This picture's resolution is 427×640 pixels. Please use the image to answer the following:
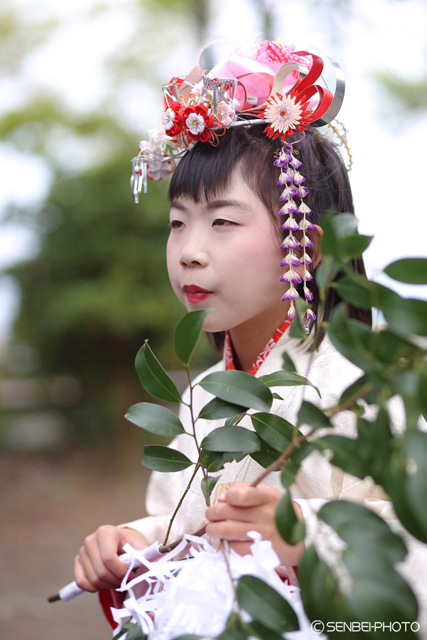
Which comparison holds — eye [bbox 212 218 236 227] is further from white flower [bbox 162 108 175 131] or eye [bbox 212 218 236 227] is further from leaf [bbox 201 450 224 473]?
leaf [bbox 201 450 224 473]

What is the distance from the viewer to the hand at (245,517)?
2.29 feet

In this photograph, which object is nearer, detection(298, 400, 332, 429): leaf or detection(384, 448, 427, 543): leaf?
detection(384, 448, 427, 543): leaf

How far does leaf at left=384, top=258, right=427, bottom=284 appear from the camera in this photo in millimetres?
514

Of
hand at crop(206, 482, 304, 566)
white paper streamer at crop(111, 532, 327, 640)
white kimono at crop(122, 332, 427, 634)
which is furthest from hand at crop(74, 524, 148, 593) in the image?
hand at crop(206, 482, 304, 566)

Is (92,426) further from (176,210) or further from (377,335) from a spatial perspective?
(377,335)

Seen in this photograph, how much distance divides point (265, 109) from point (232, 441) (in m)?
0.70

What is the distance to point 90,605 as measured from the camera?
2789mm

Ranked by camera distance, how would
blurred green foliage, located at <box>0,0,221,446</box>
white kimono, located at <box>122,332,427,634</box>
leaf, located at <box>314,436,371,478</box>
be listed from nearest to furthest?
leaf, located at <box>314,436,371,478</box> < white kimono, located at <box>122,332,427,634</box> < blurred green foliage, located at <box>0,0,221,446</box>

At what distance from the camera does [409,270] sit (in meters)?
0.52

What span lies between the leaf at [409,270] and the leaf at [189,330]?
241mm

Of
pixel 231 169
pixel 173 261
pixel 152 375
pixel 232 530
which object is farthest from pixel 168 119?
pixel 232 530

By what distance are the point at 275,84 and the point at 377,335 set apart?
30.2 inches

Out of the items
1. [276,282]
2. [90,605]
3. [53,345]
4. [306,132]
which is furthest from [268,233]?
[53,345]

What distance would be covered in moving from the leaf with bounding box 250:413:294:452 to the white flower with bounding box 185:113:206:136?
0.62m
